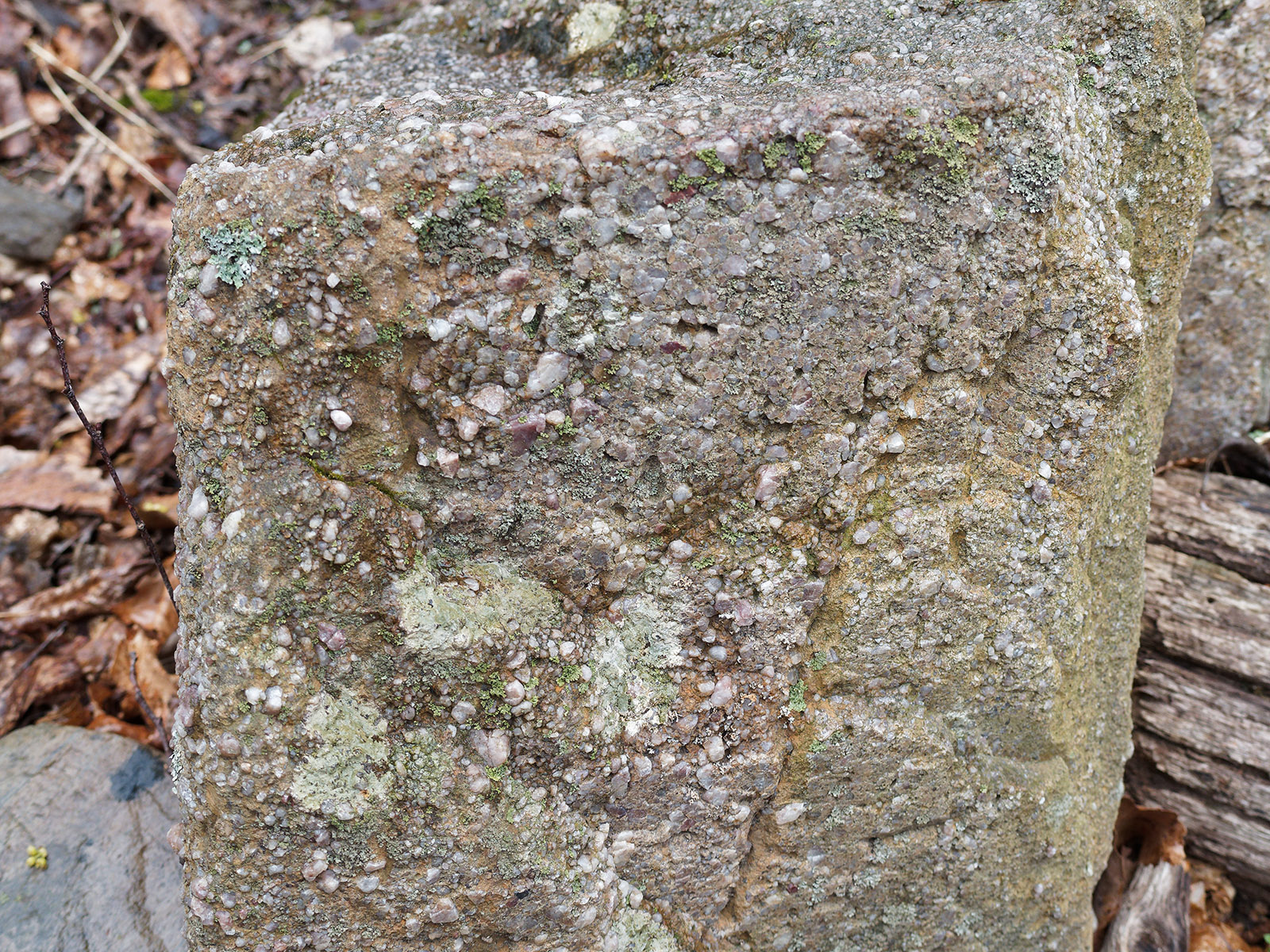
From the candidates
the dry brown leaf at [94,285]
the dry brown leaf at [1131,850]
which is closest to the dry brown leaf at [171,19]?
the dry brown leaf at [94,285]

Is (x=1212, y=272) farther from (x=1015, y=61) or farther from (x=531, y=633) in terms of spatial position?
(x=531, y=633)

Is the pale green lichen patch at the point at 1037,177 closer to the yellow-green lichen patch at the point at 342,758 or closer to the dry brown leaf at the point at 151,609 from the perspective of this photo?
the yellow-green lichen patch at the point at 342,758

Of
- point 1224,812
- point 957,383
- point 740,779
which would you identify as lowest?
point 1224,812

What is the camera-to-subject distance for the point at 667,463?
2090 millimetres

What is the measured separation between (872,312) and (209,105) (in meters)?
4.16

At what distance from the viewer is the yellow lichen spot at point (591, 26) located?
251 centimetres

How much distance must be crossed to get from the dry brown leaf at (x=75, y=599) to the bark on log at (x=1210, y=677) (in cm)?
403

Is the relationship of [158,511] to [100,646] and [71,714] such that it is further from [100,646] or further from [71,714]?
[71,714]

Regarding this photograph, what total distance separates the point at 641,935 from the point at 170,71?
4.82m

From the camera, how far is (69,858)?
2652 millimetres

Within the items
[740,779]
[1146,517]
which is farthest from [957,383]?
[740,779]

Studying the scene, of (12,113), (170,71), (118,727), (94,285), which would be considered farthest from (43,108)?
(118,727)

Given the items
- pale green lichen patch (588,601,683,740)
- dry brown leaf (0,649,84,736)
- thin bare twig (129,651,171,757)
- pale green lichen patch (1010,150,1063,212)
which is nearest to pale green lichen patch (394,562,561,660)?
pale green lichen patch (588,601,683,740)

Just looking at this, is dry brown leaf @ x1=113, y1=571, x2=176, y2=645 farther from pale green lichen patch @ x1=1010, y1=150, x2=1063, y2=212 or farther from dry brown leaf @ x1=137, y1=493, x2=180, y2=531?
pale green lichen patch @ x1=1010, y1=150, x2=1063, y2=212
